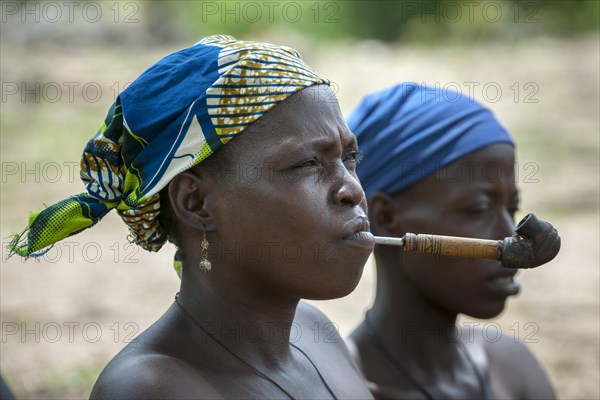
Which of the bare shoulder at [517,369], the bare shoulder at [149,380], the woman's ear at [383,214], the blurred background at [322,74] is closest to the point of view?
the bare shoulder at [149,380]

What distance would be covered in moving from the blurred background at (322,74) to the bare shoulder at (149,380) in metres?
2.02

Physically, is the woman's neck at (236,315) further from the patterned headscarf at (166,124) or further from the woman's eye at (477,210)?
the woman's eye at (477,210)

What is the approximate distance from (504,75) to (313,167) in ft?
33.8

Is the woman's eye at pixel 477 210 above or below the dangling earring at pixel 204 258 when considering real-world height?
below

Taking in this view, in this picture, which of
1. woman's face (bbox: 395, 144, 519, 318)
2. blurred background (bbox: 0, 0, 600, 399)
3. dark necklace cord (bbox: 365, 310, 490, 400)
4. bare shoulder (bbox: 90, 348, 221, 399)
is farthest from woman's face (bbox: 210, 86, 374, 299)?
blurred background (bbox: 0, 0, 600, 399)

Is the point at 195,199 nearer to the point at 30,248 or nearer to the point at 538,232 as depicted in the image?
the point at 30,248

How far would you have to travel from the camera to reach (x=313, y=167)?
2.18 meters

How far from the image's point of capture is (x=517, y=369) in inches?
133

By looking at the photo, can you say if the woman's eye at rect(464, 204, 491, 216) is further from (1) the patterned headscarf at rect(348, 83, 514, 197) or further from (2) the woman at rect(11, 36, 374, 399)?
(2) the woman at rect(11, 36, 374, 399)

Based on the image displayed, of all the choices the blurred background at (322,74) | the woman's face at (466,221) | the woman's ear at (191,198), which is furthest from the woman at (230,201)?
the blurred background at (322,74)

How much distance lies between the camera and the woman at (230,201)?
7.00 feet

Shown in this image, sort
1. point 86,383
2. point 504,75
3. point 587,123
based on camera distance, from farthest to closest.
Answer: point 504,75 < point 587,123 < point 86,383

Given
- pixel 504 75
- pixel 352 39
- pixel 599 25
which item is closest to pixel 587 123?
pixel 504 75

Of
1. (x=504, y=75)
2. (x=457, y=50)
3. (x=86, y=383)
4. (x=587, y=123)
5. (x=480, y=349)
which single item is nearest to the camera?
(x=480, y=349)
